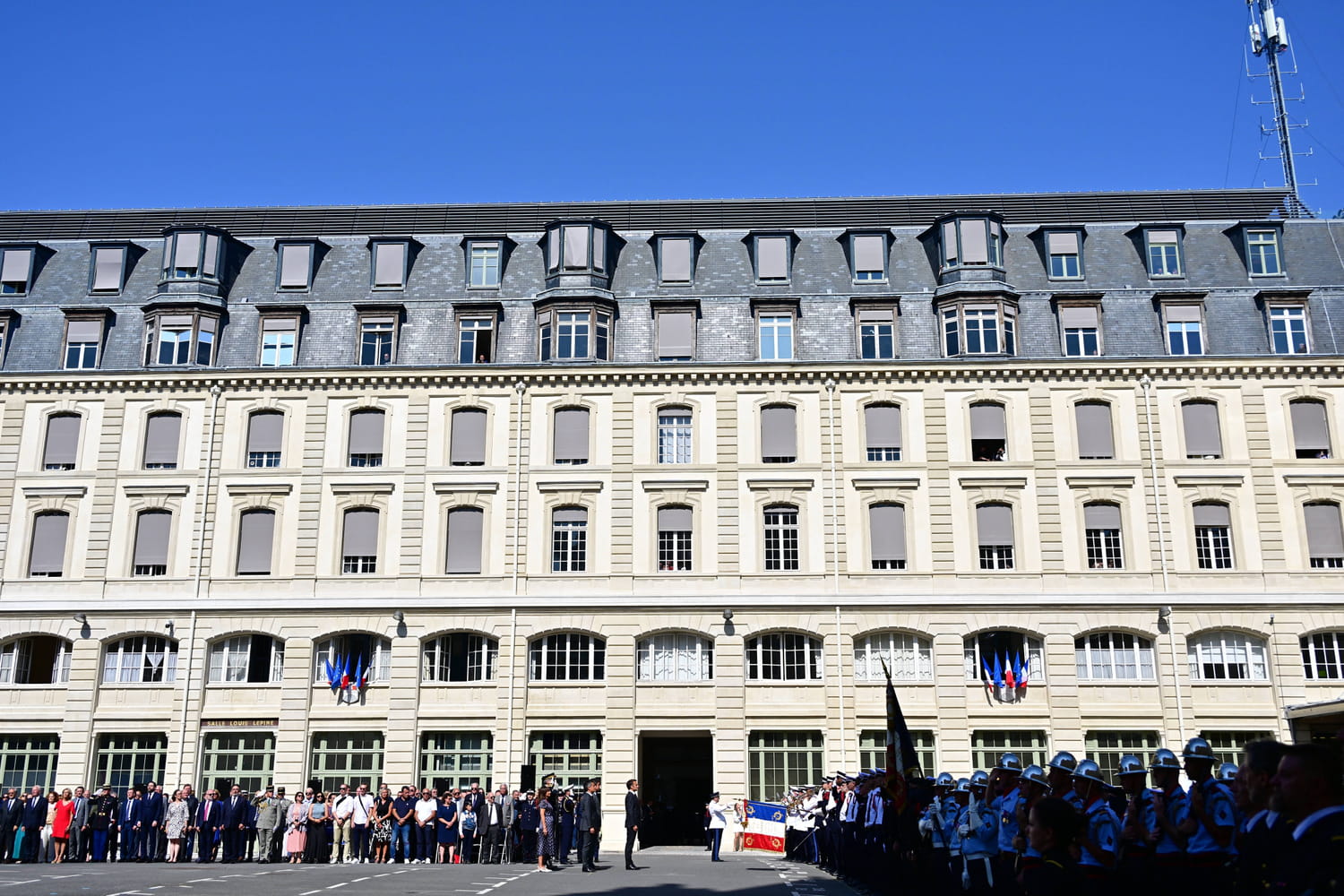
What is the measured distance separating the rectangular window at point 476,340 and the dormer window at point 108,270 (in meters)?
11.9

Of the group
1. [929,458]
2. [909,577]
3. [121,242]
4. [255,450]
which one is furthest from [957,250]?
[121,242]

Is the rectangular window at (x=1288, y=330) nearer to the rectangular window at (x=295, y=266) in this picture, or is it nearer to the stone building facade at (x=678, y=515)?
the stone building facade at (x=678, y=515)

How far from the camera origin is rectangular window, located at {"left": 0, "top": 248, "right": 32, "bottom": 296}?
44.2m

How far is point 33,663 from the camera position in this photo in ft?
133

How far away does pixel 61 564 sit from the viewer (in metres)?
40.4

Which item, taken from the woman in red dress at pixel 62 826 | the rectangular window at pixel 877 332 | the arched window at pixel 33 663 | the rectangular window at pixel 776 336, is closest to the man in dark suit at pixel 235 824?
the woman in red dress at pixel 62 826

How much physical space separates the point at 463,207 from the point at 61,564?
1785cm

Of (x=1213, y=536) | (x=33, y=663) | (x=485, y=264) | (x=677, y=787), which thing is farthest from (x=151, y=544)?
(x=1213, y=536)

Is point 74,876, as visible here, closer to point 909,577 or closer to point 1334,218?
point 909,577

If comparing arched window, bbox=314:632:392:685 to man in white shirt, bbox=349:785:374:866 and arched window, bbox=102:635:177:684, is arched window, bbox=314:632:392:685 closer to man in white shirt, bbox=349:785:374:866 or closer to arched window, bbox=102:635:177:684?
arched window, bbox=102:635:177:684

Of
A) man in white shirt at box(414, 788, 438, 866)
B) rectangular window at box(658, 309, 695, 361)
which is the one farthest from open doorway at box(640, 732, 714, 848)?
rectangular window at box(658, 309, 695, 361)

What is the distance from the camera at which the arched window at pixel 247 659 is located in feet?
129

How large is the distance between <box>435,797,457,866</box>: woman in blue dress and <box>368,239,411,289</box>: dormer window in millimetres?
18383

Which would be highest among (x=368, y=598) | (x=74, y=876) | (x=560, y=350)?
(x=560, y=350)
